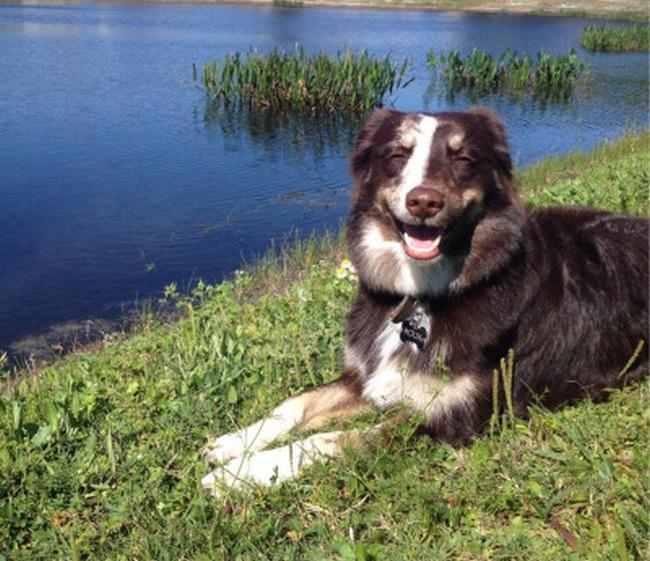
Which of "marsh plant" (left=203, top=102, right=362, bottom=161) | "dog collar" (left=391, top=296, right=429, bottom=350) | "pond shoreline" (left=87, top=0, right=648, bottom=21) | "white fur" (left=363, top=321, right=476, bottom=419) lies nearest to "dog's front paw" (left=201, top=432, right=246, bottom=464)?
"white fur" (left=363, top=321, right=476, bottom=419)

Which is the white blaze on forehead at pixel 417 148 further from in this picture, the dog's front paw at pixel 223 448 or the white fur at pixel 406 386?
the dog's front paw at pixel 223 448

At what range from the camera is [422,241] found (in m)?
3.84

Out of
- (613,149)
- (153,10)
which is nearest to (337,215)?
(613,149)

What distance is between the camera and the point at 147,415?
419 cm

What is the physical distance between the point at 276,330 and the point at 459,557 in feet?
8.41

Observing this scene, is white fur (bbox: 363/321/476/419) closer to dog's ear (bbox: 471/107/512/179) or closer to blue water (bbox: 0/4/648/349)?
dog's ear (bbox: 471/107/512/179)

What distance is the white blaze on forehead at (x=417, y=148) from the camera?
3772 mm

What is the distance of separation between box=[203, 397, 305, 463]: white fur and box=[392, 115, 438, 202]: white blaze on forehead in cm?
135

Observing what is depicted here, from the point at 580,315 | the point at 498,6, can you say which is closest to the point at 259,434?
the point at 580,315

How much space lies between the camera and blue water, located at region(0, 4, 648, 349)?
1087 centimetres

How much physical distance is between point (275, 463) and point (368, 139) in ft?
6.20

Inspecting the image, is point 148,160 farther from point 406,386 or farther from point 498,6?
point 498,6

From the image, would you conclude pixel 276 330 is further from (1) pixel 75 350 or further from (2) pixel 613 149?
(2) pixel 613 149

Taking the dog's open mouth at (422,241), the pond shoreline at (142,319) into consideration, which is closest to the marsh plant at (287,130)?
the pond shoreline at (142,319)
